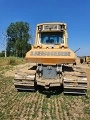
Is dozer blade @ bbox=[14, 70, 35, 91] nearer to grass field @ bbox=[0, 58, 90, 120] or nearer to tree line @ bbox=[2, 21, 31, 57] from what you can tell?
grass field @ bbox=[0, 58, 90, 120]

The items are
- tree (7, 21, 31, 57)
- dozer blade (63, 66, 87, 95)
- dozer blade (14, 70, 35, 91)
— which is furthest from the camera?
tree (7, 21, 31, 57)

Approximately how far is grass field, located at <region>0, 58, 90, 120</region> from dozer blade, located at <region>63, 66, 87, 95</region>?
31 cm

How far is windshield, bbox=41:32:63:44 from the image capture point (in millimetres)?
15367

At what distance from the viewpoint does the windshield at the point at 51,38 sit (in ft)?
50.4

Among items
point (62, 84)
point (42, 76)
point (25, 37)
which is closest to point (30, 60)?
point (42, 76)

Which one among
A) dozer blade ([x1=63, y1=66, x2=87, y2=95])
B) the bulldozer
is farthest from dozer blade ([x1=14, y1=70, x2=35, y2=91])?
dozer blade ([x1=63, y1=66, x2=87, y2=95])

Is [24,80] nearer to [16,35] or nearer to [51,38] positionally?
[51,38]

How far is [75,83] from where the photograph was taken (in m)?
12.8

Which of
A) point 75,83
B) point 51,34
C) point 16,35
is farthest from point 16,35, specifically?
point 75,83

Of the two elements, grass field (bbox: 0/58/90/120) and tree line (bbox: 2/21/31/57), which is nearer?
grass field (bbox: 0/58/90/120)

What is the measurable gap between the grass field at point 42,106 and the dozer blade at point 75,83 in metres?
0.31

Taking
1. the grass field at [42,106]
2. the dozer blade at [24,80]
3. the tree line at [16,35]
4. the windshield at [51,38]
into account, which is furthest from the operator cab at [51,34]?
the tree line at [16,35]

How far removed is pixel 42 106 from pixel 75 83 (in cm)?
264

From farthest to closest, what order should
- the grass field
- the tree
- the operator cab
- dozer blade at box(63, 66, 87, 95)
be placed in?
the tree, the operator cab, dozer blade at box(63, 66, 87, 95), the grass field
